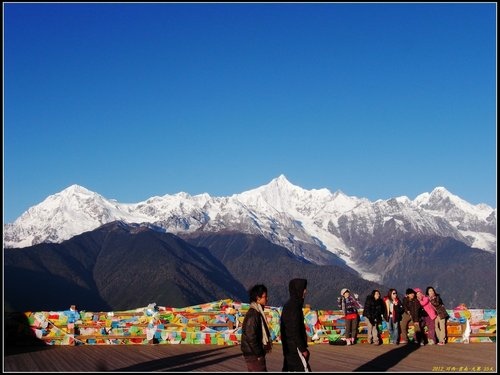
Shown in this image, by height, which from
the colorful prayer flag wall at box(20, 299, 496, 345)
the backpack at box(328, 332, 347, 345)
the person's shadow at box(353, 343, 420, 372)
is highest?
the colorful prayer flag wall at box(20, 299, 496, 345)

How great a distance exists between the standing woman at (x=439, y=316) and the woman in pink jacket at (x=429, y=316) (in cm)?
12

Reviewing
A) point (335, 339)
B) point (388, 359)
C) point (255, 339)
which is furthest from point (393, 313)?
point (255, 339)

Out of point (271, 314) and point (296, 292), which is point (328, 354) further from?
point (296, 292)

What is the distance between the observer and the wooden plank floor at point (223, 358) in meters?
16.6

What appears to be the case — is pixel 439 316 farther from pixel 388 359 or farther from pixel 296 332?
pixel 296 332

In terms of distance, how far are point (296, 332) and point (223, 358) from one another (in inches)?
325

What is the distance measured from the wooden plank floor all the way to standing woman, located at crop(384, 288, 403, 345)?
83 cm

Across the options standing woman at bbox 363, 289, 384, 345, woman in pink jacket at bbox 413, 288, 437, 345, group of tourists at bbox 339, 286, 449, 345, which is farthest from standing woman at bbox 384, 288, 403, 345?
woman in pink jacket at bbox 413, 288, 437, 345

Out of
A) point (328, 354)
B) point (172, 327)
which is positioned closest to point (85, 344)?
point (172, 327)

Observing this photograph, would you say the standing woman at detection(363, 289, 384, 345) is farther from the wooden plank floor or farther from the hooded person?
the hooded person

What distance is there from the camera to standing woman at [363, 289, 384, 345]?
73.8 feet

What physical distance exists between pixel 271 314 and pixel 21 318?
28.3 ft

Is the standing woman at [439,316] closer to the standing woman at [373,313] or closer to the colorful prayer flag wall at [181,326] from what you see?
the colorful prayer flag wall at [181,326]

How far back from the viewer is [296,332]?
11219mm
